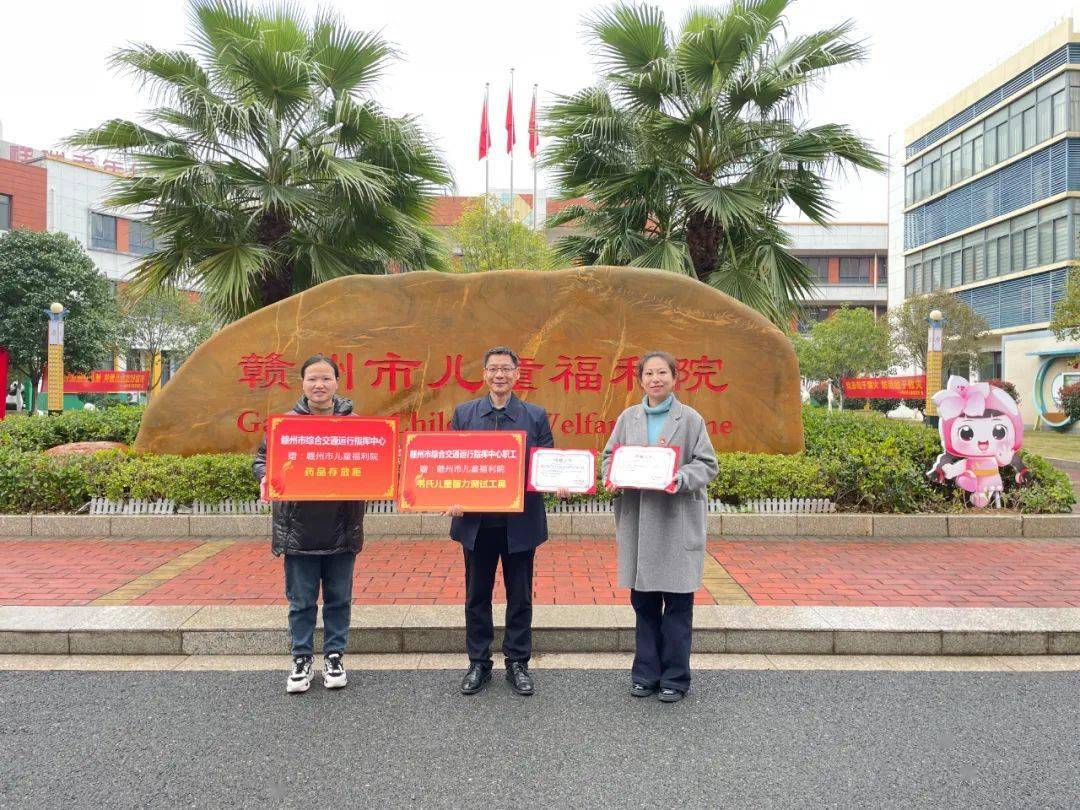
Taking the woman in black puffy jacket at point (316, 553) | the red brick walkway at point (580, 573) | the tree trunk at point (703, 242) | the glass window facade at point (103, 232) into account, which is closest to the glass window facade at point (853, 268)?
the glass window facade at point (103, 232)

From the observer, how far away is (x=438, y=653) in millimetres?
3996

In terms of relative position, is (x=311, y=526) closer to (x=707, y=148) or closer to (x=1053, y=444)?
(x=707, y=148)

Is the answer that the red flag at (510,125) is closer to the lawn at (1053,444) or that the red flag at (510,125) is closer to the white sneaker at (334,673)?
the lawn at (1053,444)

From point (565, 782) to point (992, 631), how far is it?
8.67 ft

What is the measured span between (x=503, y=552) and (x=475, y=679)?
23.0 inches

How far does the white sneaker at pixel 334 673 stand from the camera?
3457 millimetres

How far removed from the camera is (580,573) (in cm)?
524

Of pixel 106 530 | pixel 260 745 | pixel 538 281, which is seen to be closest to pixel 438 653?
pixel 260 745

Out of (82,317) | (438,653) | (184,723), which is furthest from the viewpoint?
(82,317)

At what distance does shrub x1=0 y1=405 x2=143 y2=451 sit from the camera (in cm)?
909

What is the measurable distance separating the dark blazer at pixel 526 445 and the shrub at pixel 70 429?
752cm

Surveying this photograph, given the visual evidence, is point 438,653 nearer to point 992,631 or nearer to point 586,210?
point 992,631

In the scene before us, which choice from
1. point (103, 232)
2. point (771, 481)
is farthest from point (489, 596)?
point (103, 232)

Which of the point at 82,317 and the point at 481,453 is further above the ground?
the point at 82,317
